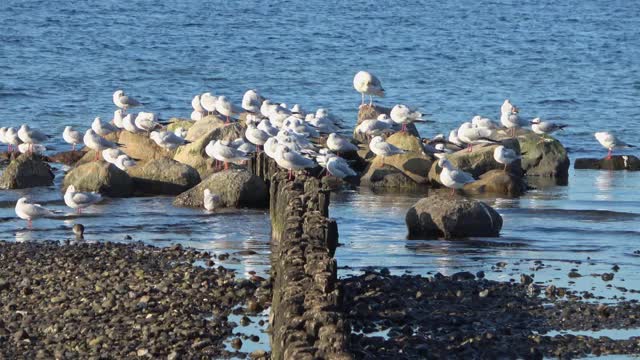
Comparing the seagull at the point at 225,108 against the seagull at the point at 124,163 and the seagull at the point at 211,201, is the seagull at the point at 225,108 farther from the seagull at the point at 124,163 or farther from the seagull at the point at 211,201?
the seagull at the point at 211,201

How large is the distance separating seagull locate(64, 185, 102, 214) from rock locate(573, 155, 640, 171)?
8.82 metres

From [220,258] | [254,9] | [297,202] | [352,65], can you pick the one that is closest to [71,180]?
[220,258]

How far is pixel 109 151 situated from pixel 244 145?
6.41ft

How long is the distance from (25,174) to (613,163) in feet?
30.8

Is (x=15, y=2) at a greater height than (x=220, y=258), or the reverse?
(x=15, y=2)

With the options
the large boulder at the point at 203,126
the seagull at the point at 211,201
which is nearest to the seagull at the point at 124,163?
the large boulder at the point at 203,126

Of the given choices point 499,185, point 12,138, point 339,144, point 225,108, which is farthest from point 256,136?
point 12,138

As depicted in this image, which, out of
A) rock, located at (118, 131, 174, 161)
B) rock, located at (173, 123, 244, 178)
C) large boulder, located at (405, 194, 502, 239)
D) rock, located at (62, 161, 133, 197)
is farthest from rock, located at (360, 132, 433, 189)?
large boulder, located at (405, 194, 502, 239)

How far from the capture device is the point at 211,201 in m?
16.3

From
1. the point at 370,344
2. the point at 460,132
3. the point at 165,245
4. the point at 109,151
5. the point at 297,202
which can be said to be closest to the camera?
the point at 370,344

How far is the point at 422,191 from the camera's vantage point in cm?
1878

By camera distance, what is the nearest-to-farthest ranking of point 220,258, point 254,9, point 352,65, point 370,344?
point 370,344
point 220,258
point 352,65
point 254,9

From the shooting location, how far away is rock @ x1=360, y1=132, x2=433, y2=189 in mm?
19000

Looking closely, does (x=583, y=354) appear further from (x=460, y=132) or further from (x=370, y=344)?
(x=460, y=132)
